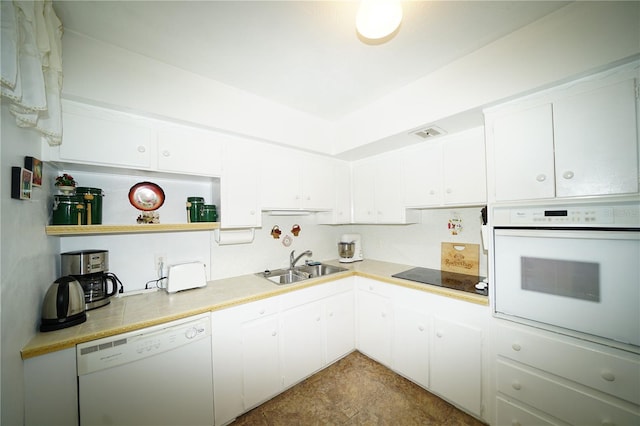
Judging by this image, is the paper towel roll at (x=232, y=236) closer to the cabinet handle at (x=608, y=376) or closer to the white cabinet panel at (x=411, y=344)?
the white cabinet panel at (x=411, y=344)

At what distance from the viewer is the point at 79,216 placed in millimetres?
1436

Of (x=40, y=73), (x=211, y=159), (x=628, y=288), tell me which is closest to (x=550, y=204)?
(x=628, y=288)

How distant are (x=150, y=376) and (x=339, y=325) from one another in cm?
157

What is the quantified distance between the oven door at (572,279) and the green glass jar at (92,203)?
271 centimetres

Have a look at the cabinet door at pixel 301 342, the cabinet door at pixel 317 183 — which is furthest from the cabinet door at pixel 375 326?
the cabinet door at pixel 317 183

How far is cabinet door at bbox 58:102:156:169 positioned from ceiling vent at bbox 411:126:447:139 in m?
2.09


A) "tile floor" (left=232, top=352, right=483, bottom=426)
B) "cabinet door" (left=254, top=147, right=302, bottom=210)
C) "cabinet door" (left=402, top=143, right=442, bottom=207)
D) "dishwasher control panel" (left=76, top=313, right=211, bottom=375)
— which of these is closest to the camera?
"dishwasher control panel" (left=76, top=313, right=211, bottom=375)

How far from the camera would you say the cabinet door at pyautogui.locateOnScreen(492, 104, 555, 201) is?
1.33 m

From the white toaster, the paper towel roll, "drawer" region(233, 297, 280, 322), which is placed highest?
the paper towel roll

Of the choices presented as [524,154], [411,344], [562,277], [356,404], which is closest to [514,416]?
[411,344]

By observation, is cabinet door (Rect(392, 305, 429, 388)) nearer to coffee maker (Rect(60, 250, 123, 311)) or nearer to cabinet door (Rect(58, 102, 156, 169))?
coffee maker (Rect(60, 250, 123, 311))

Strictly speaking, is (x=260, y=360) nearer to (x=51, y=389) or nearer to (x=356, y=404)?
(x=356, y=404)

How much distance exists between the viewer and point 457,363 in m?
1.72

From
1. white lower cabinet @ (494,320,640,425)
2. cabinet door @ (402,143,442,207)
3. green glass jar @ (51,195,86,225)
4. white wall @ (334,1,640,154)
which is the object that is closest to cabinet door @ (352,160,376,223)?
cabinet door @ (402,143,442,207)
